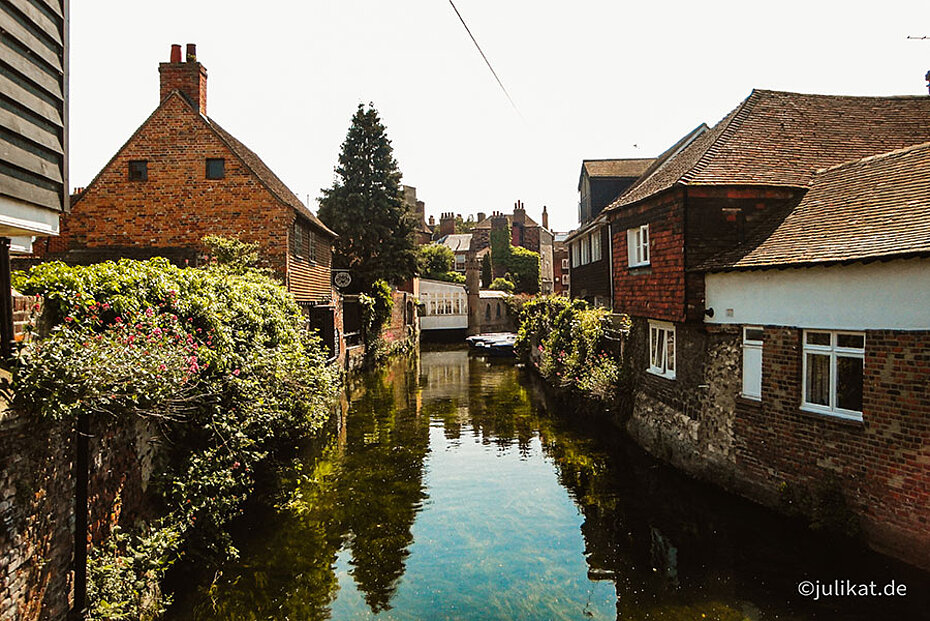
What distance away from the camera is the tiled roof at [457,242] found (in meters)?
73.3

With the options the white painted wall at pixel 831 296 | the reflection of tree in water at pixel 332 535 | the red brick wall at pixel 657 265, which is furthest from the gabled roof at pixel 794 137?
the reflection of tree in water at pixel 332 535

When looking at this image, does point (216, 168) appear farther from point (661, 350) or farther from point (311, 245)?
point (661, 350)

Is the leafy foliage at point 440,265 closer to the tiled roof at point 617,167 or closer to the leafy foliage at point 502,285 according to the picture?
the leafy foliage at point 502,285

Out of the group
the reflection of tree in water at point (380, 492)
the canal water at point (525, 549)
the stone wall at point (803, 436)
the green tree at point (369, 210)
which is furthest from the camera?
the green tree at point (369, 210)

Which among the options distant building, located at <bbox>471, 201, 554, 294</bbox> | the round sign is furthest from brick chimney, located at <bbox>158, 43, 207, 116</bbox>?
distant building, located at <bbox>471, 201, 554, 294</bbox>

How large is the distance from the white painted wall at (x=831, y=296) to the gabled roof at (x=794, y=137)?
8.17ft

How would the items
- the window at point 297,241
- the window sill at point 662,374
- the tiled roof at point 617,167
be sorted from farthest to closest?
1. the tiled roof at point 617,167
2. the window at point 297,241
3. the window sill at point 662,374

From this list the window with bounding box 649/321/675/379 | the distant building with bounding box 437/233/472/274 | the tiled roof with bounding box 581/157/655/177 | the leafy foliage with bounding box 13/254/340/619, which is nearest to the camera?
the leafy foliage with bounding box 13/254/340/619

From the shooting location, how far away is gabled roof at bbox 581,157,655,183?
89.1 ft

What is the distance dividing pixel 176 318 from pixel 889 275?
→ 956cm

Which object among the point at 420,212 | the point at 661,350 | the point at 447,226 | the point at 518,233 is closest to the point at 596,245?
the point at 661,350

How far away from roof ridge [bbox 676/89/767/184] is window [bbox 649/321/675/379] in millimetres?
3234

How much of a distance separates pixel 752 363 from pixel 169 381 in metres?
9.08

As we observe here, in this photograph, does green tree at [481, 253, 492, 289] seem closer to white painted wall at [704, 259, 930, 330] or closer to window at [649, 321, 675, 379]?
window at [649, 321, 675, 379]
